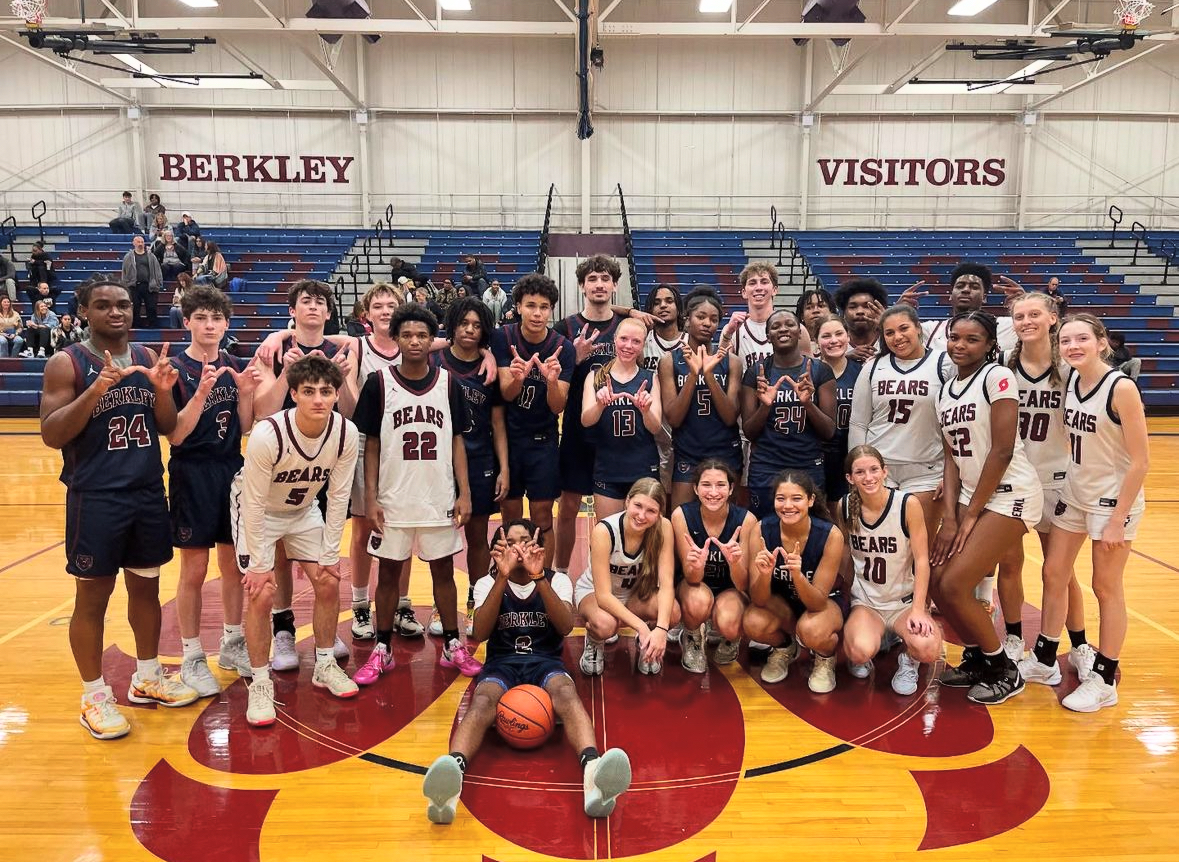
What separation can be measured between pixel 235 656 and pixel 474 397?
189cm

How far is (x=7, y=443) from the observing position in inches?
420

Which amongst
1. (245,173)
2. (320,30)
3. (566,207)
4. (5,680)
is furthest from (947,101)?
(5,680)

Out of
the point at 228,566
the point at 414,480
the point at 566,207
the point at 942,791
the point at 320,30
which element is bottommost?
the point at 942,791

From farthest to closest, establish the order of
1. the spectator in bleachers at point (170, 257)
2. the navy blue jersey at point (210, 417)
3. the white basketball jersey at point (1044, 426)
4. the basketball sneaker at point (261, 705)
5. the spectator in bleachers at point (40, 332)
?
1. the spectator in bleachers at point (170, 257)
2. the spectator in bleachers at point (40, 332)
3. the white basketball jersey at point (1044, 426)
4. the navy blue jersey at point (210, 417)
5. the basketball sneaker at point (261, 705)

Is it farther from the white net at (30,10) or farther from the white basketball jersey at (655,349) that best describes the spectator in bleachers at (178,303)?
the white basketball jersey at (655,349)

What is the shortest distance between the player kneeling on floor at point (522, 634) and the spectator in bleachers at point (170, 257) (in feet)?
48.4

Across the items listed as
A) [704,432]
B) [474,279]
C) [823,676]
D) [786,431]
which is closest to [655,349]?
[704,432]

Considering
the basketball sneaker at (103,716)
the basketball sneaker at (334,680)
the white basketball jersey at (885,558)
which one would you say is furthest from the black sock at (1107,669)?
the basketball sneaker at (103,716)

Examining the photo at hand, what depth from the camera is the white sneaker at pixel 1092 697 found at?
156 inches

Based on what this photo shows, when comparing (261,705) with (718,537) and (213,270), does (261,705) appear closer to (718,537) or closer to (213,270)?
(718,537)

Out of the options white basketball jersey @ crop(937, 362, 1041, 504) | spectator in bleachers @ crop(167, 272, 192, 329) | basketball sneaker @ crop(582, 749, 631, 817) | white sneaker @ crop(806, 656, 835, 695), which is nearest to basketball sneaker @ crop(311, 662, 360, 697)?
basketball sneaker @ crop(582, 749, 631, 817)

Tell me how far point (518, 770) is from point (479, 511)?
1508mm

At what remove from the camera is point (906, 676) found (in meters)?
4.19

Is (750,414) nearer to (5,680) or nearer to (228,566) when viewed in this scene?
(228,566)
